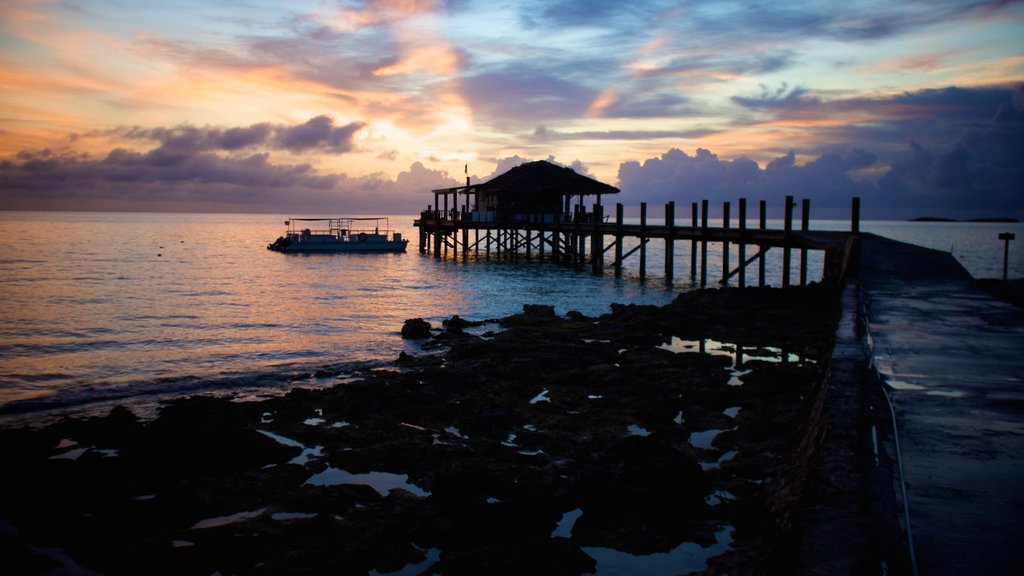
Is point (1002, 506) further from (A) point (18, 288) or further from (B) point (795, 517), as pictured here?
(A) point (18, 288)

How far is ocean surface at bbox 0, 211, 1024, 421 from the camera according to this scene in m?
14.6

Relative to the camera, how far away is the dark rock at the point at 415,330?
64.3 ft

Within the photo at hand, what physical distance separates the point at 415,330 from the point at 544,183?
30126 millimetres

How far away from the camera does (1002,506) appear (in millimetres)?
4156

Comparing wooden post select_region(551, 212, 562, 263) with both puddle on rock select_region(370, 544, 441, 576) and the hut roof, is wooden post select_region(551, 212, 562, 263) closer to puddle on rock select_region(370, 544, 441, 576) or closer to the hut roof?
the hut roof

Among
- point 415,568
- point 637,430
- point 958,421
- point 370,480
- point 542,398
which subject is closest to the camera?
point 958,421

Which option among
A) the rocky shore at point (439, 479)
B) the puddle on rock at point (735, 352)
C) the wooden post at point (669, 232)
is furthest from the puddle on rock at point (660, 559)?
the wooden post at point (669, 232)

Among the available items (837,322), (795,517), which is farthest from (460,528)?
(837,322)

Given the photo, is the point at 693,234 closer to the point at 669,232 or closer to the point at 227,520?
the point at 669,232

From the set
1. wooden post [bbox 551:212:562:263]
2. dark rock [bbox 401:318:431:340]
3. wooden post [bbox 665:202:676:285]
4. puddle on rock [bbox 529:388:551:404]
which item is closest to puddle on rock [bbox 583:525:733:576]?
puddle on rock [bbox 529:388:551:404]

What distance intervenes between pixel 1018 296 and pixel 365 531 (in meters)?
20.7

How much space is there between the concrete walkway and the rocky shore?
2.58 feet

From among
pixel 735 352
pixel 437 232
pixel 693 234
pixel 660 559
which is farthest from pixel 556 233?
pixel 660 559

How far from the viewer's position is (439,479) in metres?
7.23
